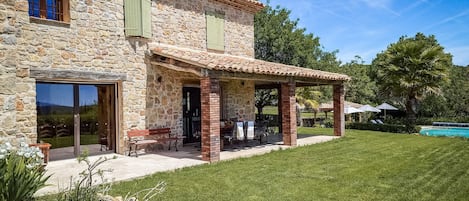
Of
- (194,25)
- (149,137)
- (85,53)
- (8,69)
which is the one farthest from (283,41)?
(8,69)

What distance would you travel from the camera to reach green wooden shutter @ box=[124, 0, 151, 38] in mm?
10828

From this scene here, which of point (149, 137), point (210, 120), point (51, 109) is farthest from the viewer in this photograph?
point (149, 137)

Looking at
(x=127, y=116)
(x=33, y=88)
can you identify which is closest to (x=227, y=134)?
(x=127, y=116)

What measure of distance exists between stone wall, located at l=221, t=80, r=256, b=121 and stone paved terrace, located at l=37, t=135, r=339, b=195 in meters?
3.11

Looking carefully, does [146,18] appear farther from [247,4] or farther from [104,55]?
[247,4]

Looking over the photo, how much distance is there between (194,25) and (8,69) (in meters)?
6.97

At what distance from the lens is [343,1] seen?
23.4 m

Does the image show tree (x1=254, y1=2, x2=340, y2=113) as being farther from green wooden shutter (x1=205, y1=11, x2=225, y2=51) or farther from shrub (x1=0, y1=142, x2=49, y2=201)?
shrub (x1=0, y1=142, x2=49, y2=201)

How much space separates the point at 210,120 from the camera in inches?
373

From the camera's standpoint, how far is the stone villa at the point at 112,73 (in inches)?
341

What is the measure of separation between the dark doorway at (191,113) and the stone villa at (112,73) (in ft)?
0.14

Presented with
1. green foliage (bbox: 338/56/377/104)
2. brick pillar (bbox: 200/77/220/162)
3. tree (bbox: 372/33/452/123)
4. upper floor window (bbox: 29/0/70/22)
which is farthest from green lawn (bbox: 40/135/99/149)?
green foliage (bbox: 338/56/377/104)

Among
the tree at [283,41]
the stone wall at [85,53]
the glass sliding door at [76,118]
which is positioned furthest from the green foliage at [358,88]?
the glass sliding door at [76,118]

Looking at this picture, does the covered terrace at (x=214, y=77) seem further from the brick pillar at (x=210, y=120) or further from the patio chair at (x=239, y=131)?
the patio chair at (x=239, y=131)
